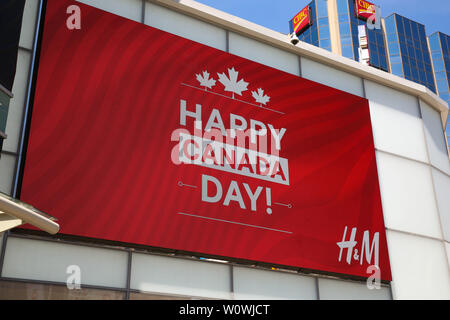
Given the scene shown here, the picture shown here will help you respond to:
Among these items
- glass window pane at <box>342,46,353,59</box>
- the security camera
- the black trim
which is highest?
glass window pane at <box>342,46,353,59</box>

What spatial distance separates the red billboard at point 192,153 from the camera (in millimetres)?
10141

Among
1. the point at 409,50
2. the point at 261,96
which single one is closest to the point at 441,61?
the point at 409,50

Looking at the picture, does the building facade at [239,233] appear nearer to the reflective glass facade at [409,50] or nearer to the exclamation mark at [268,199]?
→ the exclamation mark at [268,199]

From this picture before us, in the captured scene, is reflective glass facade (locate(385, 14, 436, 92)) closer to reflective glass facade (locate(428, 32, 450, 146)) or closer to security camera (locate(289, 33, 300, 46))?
reflective glass facade (locate(428, 32, 450, 146))

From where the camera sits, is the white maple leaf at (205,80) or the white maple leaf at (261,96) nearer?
the white maple leaf at (205,80)

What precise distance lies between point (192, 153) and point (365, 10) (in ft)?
206

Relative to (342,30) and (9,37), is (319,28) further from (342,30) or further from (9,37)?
(9,37)

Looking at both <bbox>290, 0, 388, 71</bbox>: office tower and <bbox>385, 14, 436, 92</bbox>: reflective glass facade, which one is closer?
<bbox>290, 0, 388, 71</bbox>: office tower

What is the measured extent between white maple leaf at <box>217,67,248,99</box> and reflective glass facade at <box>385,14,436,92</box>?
59925mm

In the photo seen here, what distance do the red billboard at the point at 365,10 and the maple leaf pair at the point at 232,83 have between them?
58676 millimetres

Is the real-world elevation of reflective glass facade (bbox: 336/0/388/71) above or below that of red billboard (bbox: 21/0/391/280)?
above

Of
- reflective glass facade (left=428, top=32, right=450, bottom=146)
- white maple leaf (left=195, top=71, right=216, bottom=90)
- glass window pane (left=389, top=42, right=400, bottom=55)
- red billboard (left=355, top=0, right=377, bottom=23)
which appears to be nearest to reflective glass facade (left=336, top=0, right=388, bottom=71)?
red billboard (left=355, top=0, right=377, bottom=23)

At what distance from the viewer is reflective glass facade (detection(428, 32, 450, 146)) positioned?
70.7 meters

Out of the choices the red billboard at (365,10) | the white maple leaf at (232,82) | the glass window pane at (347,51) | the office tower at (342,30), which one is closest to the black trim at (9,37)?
the white maple leaf at (232,82)
